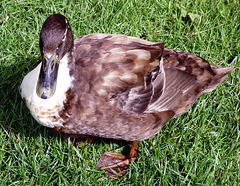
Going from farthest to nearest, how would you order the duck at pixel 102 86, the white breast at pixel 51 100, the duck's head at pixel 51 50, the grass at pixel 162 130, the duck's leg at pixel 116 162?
1. the duck's leg at pixel 116 162
2. the grass at pixel 162 130
3. the white breast at pixel 51 100
4. the duck at pixel 102 86
5. the duck's head at pixel 51 50

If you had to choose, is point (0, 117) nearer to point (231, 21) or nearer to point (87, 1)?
point (87, 1)

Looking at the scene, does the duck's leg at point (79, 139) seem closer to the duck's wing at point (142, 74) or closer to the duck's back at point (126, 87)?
the duck's back at point (126, 87)

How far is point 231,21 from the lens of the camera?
4.86 meters

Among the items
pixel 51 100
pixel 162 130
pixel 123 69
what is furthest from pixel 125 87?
pixel 162 130

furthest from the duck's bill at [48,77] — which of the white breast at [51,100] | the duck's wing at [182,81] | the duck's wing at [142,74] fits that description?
the duck's wing at [182,81]

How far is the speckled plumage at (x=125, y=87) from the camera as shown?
3346 millimetres

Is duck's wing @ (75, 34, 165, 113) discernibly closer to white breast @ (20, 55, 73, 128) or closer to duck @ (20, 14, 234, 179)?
duck @ (20, 14, 234, 179)

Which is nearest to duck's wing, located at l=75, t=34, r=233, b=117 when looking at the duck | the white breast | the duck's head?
the duck

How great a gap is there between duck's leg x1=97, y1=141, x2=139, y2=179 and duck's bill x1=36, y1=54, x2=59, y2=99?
1051 mm

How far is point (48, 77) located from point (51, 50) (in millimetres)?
227

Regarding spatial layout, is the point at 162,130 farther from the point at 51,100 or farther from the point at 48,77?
the point at 48,77

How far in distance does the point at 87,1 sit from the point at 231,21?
1.88 m

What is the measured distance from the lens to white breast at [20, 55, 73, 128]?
3318mm

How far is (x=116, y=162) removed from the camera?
395 cm
